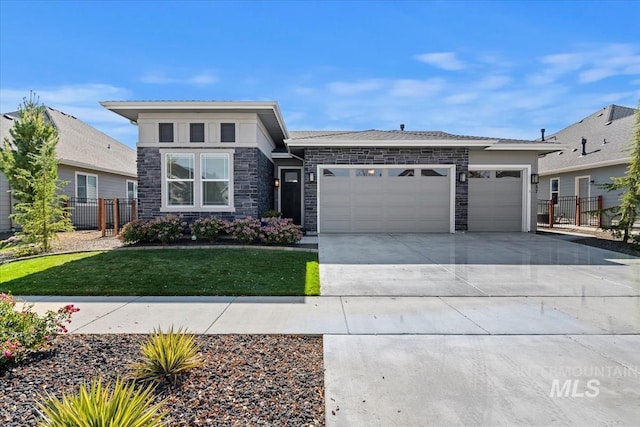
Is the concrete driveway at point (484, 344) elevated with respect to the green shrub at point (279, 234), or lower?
lower

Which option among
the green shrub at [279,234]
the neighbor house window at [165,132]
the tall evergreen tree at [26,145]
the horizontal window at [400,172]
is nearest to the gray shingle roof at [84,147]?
the tall evergreen tree at [26,145]

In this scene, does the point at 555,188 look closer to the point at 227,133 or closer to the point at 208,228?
the point at 227,133

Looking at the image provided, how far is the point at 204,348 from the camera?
3883 millimetres

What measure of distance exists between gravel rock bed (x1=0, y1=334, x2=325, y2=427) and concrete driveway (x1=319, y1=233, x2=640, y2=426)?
0.77ft

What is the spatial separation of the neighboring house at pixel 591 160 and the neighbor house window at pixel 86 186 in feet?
70.5

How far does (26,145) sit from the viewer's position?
36.9 feet

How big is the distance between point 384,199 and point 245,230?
5655mm

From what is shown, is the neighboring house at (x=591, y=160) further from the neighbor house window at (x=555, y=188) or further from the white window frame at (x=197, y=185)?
the white window frame at (x=197, y=185)

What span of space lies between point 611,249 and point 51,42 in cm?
1874

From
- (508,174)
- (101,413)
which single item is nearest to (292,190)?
(508,174)

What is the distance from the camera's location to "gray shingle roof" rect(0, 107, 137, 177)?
51.5 ft

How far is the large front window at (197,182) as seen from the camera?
1206 cm

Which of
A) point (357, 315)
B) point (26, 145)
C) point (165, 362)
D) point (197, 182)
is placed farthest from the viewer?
point (197, 182)

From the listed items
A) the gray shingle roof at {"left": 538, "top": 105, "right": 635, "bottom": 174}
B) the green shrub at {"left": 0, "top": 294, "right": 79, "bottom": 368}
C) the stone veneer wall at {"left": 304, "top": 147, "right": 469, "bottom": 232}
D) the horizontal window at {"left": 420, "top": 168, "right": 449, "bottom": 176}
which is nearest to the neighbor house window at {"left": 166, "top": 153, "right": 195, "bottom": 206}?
the stone veneer wall at {"left": 304, "top": 147, "right": 469, "bottom": 232}
